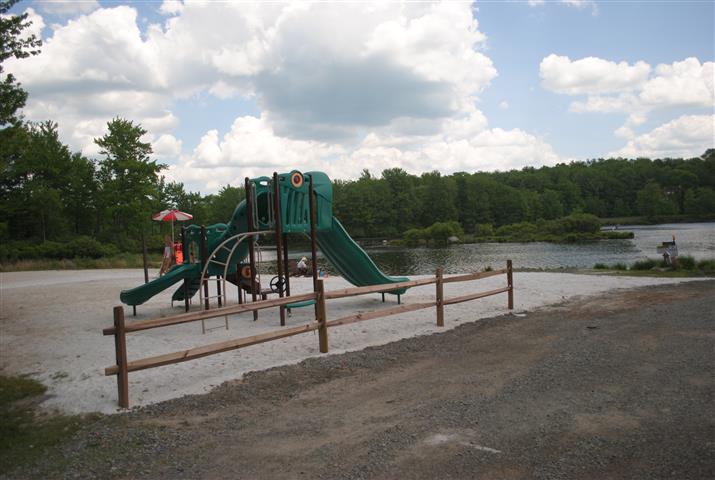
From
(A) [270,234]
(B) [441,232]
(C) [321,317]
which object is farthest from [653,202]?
(C) [321,317]

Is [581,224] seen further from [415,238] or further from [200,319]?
[200,319]

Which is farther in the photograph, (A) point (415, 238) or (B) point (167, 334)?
(A) point (415, 238)

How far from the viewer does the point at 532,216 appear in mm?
95812

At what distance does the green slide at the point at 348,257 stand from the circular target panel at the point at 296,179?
4.38 ft

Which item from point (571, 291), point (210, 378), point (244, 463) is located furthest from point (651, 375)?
point (571, 291)

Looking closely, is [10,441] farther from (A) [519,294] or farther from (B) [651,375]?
(A) [519,294]

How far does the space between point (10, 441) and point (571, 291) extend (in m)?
12.5

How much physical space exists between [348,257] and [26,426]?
7539 mm

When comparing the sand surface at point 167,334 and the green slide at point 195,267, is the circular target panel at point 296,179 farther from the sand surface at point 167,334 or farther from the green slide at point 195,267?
the sand surface at point 167,334

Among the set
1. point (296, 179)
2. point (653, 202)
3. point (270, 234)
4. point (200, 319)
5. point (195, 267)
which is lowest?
point (200, 319)

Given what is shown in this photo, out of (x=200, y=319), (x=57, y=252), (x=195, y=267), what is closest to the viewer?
(x=200, y=319)

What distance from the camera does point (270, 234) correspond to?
11328 millimetres

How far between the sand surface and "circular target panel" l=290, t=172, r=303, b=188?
278 centimetres

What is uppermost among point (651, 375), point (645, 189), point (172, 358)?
point (645, 189)
